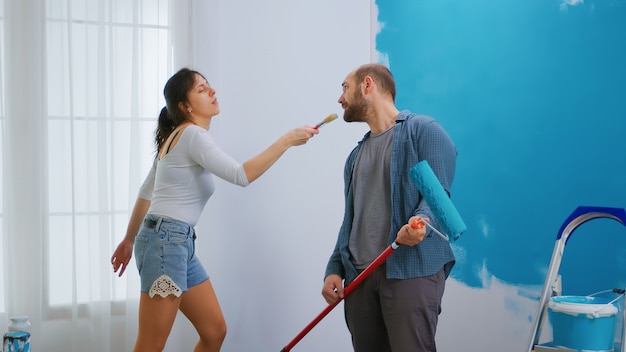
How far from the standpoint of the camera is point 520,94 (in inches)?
106

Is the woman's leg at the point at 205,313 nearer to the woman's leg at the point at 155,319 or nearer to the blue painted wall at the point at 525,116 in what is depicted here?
the woman's leg at the point at 155,319

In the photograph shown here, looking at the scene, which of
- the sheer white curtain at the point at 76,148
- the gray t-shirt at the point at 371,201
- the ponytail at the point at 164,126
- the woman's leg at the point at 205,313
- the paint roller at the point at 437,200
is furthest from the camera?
the sheer white curtain at the point at 76,148

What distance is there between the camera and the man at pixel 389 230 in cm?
212

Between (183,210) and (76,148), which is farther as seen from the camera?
(76,148)

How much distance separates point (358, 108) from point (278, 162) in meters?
0.97

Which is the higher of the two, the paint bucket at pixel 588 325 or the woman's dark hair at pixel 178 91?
the woman's dark hair at pixel 178 91

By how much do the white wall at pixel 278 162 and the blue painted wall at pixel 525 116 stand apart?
0.33m

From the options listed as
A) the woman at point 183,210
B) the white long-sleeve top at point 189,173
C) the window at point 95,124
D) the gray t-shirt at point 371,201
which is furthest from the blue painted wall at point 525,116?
the window at point 95,124

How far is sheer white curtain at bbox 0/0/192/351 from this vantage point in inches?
113

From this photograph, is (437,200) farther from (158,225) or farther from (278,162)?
(278,162)

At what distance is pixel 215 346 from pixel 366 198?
0.82m

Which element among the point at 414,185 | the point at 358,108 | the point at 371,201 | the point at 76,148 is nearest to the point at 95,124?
the point at 76,148

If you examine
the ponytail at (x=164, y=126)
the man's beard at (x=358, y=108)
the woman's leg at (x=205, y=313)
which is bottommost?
the woman's leg at (x=205, y=313)

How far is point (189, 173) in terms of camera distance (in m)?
2.44
